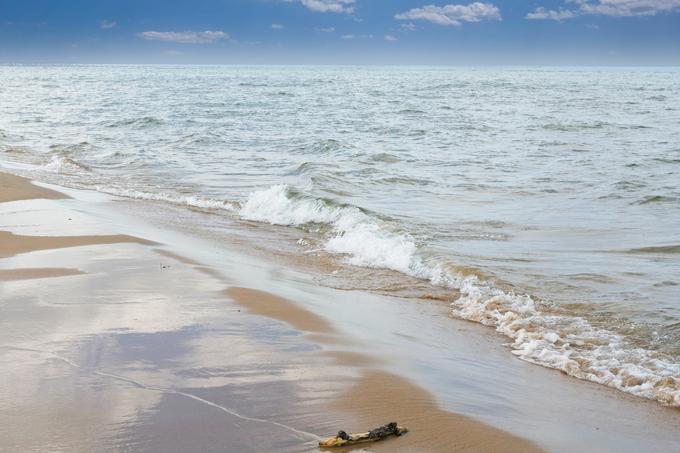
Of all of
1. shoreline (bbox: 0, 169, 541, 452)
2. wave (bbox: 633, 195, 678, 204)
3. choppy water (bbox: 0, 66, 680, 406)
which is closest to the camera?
shoreline (bbox: 0, 169, 541, 452)

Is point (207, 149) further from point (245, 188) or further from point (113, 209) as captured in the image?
point (113, 209)

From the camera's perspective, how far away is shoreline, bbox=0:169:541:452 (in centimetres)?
377

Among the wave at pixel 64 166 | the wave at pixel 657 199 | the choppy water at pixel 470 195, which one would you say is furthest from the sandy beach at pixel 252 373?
the wave at pixel 64 166

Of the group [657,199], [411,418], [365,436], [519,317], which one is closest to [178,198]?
[519,317]

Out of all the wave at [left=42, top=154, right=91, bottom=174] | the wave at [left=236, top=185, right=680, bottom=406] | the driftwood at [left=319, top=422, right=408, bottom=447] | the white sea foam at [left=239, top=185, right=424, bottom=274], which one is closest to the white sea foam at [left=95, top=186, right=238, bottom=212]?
the white sea foam at [left=239, top=185, right=424, bottom=274]

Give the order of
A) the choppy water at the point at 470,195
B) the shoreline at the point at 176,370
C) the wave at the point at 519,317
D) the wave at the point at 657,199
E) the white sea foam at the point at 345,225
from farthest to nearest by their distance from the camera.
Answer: the wave at the point at 657,199, the white sea foam at the point at 345,225, the choppy water at the point at 470,195, the wave at the point at 519,317, the shoreline at the point at 176,370

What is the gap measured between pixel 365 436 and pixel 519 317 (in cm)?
342

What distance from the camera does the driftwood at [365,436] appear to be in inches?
144

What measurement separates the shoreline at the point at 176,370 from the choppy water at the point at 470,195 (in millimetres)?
1788

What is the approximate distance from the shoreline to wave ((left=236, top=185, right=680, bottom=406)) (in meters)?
1.60

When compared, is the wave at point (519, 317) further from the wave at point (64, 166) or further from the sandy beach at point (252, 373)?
→ the wave at point (64, 166)

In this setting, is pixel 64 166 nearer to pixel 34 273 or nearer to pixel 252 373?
→ pixel 34 273

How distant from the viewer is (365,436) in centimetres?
374

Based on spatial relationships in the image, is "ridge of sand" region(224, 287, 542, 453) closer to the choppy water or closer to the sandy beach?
the sandy beach
